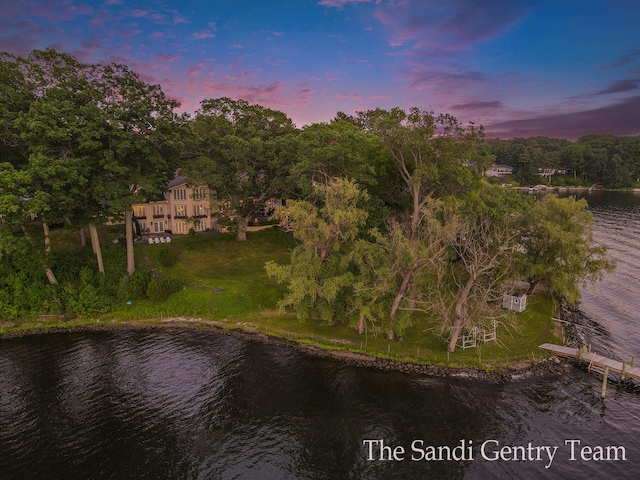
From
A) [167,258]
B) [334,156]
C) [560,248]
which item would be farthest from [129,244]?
[560,248]

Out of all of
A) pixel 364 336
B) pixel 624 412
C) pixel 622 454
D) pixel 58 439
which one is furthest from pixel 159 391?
pixel 624 412

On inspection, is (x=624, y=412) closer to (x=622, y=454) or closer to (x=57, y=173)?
(x=622, y=454)

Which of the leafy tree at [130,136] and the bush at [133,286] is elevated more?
the leafy tree at [130,136]

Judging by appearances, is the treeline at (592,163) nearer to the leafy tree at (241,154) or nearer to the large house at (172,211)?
the leafy tree at (241,154)

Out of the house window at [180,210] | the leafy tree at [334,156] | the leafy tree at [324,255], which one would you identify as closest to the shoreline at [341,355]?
the leafy tree at [324,255]

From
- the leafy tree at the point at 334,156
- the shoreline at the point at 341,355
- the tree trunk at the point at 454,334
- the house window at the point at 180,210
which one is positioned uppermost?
the leafy tree at the point at 334,156

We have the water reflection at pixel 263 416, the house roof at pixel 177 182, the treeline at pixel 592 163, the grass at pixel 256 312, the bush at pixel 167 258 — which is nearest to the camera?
the water reflection at pixel 263 416

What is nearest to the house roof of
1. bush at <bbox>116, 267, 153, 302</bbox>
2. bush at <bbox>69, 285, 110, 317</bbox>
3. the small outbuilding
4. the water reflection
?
bush at <bbox>116, 267, 153, 302</bbox>
